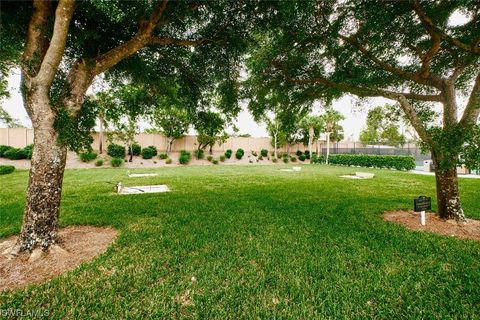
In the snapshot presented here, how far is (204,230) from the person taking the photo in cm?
449

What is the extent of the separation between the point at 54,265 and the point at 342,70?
613cm

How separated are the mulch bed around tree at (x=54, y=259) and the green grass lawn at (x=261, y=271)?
232 mm

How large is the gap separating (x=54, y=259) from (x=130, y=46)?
10.7 feet

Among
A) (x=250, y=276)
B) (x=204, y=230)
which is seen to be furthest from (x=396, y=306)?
(x=204, y=230)

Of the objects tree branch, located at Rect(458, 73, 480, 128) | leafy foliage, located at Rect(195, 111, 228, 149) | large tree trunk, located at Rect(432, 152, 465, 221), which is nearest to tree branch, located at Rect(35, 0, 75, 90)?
leafy foliage, located at Rect(195, 111, 228, 149)

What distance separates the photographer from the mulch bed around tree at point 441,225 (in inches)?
173

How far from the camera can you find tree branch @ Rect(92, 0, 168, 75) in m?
3.71

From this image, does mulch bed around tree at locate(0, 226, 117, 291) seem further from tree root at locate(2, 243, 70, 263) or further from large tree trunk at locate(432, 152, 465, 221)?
large tree trunk at locate(432, 152, 465, 221)

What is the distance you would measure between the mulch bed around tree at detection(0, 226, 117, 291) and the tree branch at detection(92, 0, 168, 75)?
2.66m

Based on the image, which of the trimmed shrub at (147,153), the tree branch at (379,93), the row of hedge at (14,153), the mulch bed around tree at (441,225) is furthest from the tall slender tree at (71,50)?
the trimmed shrub at (147,153)

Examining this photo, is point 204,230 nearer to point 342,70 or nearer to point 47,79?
point 47,79

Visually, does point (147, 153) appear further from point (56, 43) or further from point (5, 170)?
point (56, 43)

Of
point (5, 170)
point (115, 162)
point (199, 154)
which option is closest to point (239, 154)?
point (199, 154)

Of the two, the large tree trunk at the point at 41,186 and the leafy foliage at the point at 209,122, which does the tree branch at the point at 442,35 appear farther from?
the large tree trunk at the point at 41,186
